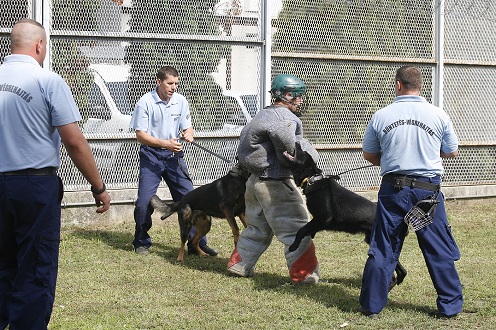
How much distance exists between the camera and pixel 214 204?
8.51m

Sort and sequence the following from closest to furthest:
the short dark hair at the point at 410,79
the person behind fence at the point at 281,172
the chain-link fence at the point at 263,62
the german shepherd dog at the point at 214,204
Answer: the short dark hair at the point at 410,79 → the person behind fence at the point at 281,172 → the german shepherd dog at the point at 214,204 → the chain-link fence at the point at 263,62

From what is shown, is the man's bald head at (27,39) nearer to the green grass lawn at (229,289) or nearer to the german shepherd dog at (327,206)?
the green grass lawn at (229,289)

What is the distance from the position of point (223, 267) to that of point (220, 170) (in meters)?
2.79

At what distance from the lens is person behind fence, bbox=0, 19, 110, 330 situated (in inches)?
184

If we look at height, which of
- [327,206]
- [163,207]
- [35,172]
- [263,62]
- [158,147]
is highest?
[263,62]

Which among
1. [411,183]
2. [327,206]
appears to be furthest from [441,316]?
[327,206]

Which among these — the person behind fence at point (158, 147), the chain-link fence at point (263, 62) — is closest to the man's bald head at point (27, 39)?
the person behind fence at point (158, 147)

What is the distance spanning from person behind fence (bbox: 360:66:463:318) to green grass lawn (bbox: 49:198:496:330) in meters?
0.25

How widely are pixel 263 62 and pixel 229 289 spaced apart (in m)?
4.56

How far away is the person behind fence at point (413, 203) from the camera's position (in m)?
6.10

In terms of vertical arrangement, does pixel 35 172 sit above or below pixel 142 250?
above

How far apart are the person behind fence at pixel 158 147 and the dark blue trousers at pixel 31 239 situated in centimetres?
405

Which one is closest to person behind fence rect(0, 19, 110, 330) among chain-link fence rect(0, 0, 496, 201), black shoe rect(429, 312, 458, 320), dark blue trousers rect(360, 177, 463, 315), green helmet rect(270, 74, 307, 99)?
dark blue trousers rect(360, 177, 463, 315)

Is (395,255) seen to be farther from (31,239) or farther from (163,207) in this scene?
(163,207)
